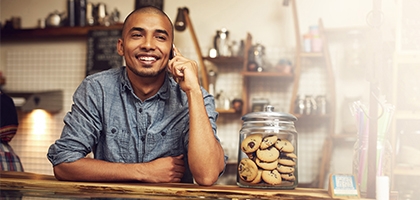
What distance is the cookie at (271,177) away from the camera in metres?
1.50

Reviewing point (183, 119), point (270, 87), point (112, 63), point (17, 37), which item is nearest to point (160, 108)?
point (183, 119)

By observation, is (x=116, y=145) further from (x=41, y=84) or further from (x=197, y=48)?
(x=41, y=84)

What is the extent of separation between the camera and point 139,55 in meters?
1.88

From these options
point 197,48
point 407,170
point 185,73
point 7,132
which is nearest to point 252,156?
point 185,73

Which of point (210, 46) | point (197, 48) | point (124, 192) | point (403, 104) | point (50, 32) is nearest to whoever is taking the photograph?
point (124, 192)

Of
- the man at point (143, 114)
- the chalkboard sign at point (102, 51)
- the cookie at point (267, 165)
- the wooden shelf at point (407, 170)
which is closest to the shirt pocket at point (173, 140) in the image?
the man at point (143, 114)

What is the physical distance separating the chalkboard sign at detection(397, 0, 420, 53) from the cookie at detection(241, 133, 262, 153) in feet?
8.14

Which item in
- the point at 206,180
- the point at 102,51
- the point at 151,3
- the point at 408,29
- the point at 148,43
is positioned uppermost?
the point at 151,3

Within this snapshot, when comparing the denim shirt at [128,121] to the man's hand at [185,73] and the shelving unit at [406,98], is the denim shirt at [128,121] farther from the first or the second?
the shelving unit at [406,98]

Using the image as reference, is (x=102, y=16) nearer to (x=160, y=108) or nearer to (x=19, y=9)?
(x=19, y=9)

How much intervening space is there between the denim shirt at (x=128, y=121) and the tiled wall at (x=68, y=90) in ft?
8.03

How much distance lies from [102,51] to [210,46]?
109 cm

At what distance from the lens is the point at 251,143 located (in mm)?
1545

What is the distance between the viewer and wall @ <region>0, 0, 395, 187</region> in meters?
4.32
